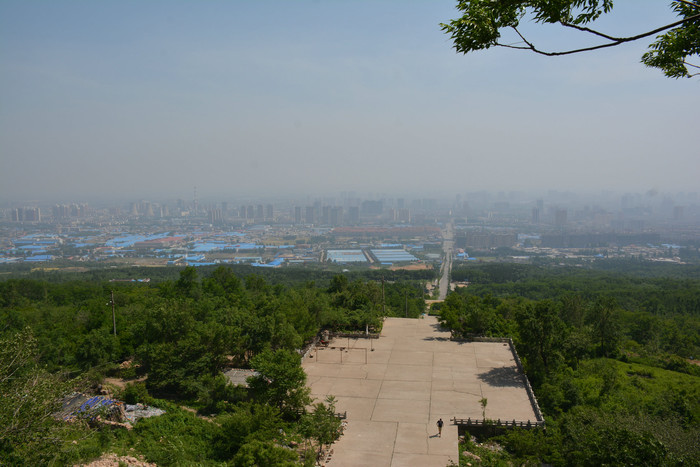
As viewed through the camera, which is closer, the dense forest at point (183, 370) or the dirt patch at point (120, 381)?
the dense forest at point (183, 370)

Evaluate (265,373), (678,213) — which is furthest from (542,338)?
(678,213)

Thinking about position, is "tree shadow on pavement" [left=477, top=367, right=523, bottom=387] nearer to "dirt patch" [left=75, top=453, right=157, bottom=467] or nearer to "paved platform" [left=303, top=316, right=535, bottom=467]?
"paved platform" [left=303, top=316, right=535, bottom=467]

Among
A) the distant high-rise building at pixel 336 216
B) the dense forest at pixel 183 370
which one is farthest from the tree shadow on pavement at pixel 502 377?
the distant high-rise building at pixel 336 216

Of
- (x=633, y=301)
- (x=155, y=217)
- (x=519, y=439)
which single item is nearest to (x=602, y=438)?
(x=519, y=439)

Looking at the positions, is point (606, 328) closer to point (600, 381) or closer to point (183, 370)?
point (600, 381)

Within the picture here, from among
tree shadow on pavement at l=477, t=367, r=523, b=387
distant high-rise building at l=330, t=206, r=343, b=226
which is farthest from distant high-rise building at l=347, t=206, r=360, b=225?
tree shadow on pavement at l=477, t=367, r=523, b=387

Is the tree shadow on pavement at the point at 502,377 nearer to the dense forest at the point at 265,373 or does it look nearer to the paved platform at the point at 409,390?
the paved platform at the point at 409,390
